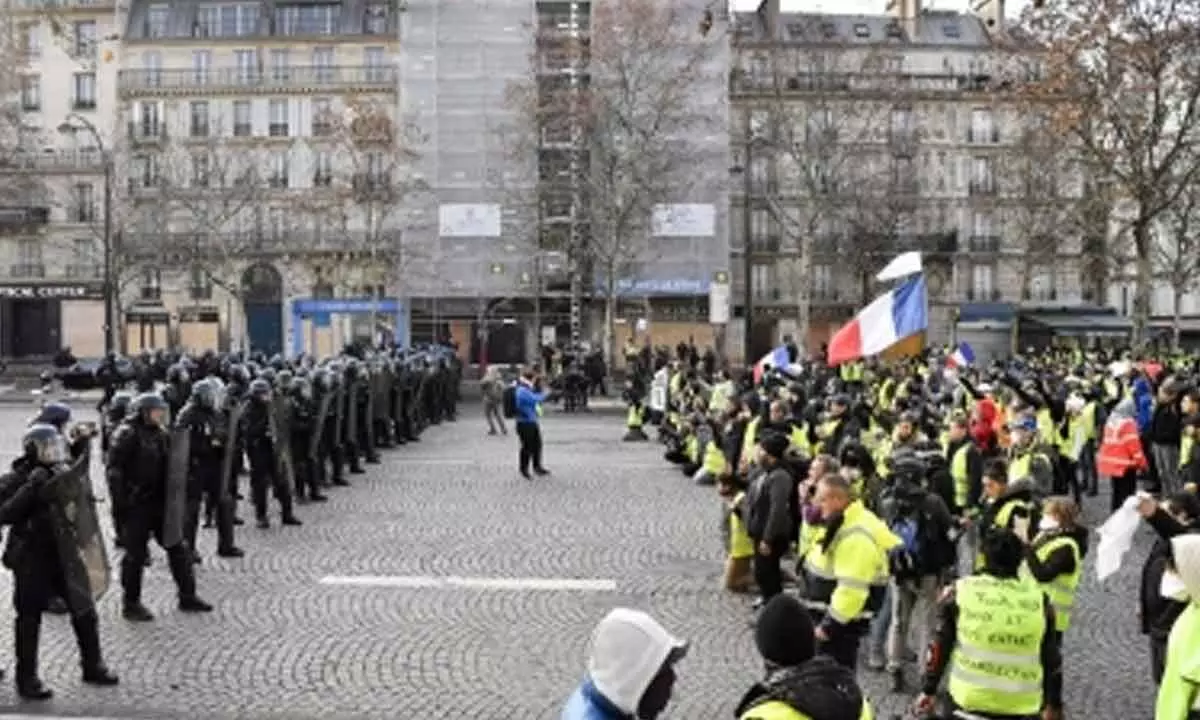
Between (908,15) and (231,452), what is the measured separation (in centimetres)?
5731

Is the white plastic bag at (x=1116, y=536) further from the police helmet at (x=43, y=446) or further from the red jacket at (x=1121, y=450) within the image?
the red jacket at (x=1121, y=450)

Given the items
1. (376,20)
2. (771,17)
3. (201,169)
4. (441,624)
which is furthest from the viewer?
(771,17)

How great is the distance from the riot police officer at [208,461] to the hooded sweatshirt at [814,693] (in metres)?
8.62

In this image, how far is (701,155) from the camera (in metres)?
51.6

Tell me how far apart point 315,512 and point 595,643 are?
12489 mm

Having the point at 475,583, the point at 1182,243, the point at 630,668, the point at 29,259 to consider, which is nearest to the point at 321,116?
the point at 29,259

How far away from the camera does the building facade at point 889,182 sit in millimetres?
54406

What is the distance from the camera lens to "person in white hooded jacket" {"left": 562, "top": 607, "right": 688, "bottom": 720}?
13.5ft

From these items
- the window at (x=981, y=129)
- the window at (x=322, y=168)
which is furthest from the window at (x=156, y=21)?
the window at (x=981, y=129)

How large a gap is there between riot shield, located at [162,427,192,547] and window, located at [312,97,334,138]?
48808 mm

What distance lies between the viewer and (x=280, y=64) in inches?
2339

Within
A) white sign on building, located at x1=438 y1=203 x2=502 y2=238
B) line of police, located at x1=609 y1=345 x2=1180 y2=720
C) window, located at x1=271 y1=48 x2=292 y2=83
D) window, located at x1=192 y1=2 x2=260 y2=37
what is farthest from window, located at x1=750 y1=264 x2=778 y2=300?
line of police, located at x1=609 y1=345 x2=1180 y2=720

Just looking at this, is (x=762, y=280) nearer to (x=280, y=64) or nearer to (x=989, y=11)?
(x=989, y=11)

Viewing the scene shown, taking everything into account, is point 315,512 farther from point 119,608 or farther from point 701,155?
point 701,155
